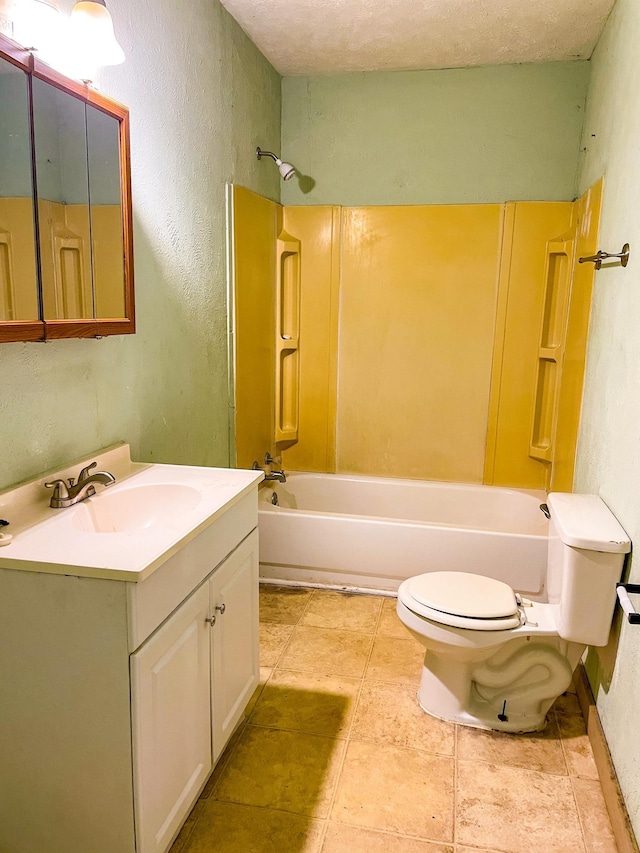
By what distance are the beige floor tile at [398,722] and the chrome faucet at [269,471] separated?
1.27 metres

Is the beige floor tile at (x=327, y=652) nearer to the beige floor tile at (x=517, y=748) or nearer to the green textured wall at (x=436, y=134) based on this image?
the beige floor tile at (x=517, y=748)

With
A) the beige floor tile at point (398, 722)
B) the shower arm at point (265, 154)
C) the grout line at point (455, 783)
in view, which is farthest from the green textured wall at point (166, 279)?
the grout line at point (455, 783)

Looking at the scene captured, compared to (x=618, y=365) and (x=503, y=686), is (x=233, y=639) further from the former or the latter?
(x=618, y=365)

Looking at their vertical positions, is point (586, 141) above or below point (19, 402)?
above

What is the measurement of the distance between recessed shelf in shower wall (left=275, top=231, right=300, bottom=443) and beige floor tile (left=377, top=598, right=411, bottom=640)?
Result: 1.19 m

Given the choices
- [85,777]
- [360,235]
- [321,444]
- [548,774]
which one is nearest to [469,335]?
[360,235]

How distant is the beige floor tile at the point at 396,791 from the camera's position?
169 centimetres

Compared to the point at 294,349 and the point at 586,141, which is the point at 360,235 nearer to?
the point at 294,349

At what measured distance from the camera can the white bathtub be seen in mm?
2850

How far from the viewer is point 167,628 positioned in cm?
142

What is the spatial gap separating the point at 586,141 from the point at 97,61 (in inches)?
91.5

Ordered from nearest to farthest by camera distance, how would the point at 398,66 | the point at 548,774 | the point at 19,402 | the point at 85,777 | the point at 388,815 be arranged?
the point at 85,777, the point at 19,402, the point at 388,815, the point at 548,774, the point at 398,66

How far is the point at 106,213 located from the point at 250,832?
67.0 inches

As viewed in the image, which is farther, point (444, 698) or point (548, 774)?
point (444, 698)
